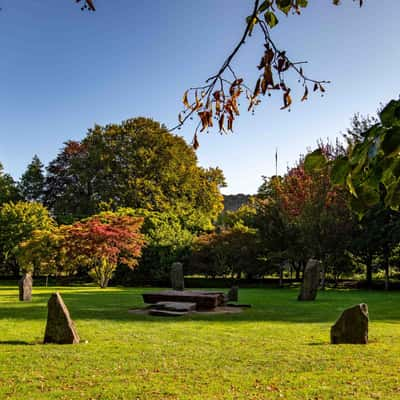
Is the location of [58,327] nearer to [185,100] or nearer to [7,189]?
[185,100]

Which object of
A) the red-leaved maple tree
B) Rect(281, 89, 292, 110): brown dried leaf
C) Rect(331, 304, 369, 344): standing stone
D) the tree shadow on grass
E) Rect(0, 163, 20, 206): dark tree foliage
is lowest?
the tree shadow on grass

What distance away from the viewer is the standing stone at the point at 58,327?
359 inches

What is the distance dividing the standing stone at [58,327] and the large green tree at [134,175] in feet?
93.8

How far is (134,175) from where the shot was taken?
3941 centimetres

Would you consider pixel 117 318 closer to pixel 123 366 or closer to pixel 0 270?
pixel 123 366

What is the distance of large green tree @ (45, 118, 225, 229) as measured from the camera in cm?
3853

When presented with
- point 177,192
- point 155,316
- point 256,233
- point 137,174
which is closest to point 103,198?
point 137,174

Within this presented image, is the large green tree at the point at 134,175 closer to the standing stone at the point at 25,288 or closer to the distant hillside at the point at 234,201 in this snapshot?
the distant hillside at the point at 234,201

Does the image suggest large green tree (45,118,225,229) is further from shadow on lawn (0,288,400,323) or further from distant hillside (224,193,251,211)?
shadow on lawn (0,288,400,323)

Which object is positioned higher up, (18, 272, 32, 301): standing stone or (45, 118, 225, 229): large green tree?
(45, 118, 225, 229): large green tree

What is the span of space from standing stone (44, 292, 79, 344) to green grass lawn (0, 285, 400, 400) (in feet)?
1.01

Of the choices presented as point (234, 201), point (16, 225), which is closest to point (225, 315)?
point (16, 225)

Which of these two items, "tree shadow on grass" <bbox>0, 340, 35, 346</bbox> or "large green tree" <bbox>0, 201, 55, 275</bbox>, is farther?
"large green tree" <bbox>0, 201, 55, 275</bbox>

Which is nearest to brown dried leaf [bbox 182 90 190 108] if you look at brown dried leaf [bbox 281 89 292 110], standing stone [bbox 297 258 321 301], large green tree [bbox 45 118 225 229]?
brown dried leaf [bbox 281 89 292 110]
